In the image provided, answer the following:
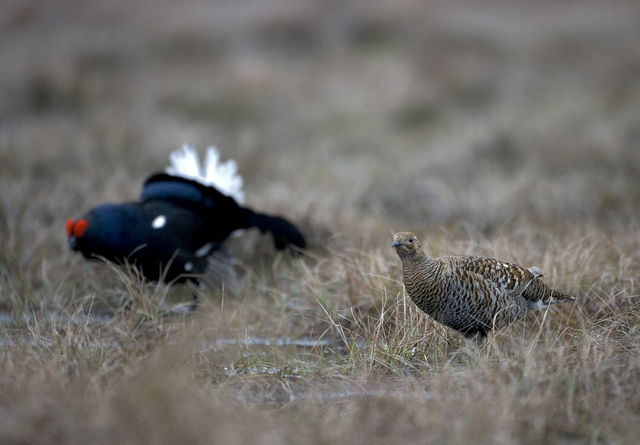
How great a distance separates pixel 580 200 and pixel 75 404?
5.42 m

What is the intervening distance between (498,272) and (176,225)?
224 centimetres

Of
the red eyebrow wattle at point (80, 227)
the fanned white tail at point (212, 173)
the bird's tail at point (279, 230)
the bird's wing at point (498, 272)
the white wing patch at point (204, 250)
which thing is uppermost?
the fanned white tail at point (212, 173)

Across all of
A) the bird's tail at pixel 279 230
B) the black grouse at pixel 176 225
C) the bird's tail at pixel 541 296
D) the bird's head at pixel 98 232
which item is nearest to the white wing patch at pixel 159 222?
the black grouse at pixel 176 225

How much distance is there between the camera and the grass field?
290 cm

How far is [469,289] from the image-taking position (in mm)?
3615

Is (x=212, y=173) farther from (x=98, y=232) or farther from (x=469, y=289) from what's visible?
(x=469, y=289)

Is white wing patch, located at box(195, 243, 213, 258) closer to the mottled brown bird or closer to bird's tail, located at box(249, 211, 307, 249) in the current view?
bird's tail, located at box(249, 211, 307, 249)

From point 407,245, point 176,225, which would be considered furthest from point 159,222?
point 407,245

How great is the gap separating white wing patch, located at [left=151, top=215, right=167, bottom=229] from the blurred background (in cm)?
95

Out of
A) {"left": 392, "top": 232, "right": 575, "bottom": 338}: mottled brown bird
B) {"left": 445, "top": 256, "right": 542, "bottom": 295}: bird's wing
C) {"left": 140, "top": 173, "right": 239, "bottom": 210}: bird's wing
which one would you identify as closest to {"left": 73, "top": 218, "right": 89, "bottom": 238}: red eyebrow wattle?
{"left": 140, "top": 173, "right": 239, "bottom": 210}: bird's wing

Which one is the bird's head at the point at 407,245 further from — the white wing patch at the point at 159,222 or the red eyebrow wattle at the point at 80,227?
the red eyebrow wattle at the point at 80,227

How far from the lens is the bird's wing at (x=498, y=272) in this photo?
372 centimetres

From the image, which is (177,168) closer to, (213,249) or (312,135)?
(213,249)

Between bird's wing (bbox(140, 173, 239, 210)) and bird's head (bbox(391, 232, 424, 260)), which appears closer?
bird's head (bbox(391, 232, 424, 260))
